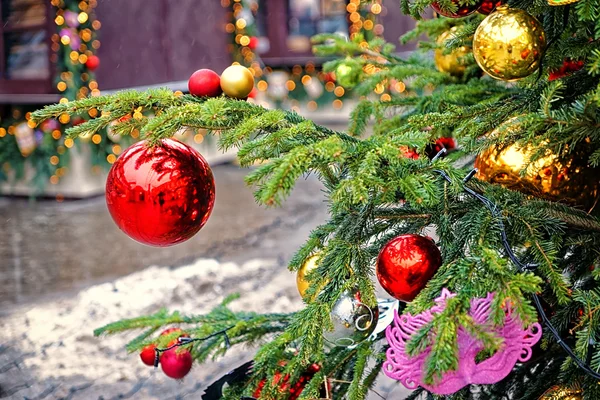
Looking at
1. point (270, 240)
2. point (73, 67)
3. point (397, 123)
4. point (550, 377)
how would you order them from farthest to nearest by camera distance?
point (73, 67) → point (270, 240) → point (397, 123) → point (550, 377)

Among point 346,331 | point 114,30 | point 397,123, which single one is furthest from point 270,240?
point 346,331

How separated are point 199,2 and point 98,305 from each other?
4656 millimetres

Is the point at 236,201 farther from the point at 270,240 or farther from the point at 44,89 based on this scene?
the point at 44,89

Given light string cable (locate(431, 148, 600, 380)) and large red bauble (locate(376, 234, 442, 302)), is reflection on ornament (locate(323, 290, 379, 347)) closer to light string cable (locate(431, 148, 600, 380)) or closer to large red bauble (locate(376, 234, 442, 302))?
large red bauble (locate(376, 234, 442, 302))

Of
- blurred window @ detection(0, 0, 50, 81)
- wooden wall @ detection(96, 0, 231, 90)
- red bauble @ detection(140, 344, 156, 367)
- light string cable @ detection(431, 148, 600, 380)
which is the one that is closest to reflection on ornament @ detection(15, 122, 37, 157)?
blurred window @ detection(0, 0, 50, 81)

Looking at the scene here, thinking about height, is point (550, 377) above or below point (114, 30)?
below

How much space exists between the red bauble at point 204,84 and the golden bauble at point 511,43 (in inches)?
19.4

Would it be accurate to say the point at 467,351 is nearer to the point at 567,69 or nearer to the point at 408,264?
the point at 408,264

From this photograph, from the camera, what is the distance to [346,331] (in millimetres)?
1362

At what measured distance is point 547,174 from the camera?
1.21 meters

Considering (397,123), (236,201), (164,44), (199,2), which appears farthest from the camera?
(199,2)

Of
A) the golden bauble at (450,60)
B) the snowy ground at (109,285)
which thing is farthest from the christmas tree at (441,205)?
the snowy ground at (109,285)

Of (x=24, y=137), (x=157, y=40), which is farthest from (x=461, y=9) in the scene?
(x=157, y=40)

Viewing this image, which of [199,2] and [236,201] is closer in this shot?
[236,201]
